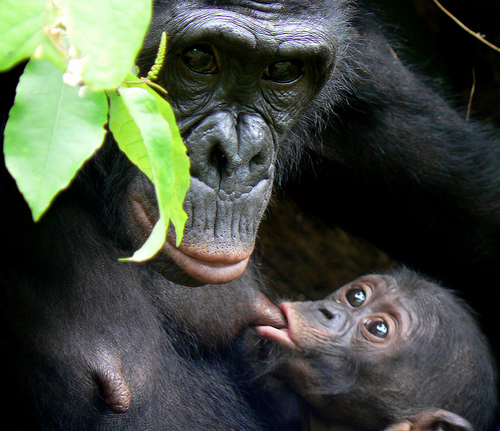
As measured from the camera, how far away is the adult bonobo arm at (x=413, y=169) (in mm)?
2566

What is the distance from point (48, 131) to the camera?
0.74 m

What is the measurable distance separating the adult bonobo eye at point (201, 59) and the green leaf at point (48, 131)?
28.1 inches

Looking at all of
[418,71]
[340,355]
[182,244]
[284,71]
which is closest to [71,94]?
[182,244]

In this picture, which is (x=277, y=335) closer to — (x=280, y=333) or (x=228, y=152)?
(x=280, y=333)

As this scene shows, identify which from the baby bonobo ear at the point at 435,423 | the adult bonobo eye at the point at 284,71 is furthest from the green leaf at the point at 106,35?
the baby bonobo ear at the point at 435,423

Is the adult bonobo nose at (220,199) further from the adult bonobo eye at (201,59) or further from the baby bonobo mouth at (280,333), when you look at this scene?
the baby bonobo mouth at (280,333)

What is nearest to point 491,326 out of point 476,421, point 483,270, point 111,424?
point 483,270

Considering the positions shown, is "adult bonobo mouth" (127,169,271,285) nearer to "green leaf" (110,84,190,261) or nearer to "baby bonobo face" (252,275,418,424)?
"green leaf" (110,84,190,261)

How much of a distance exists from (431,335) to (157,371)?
0.96 meters

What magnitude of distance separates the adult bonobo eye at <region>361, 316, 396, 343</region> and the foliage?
4.73ft

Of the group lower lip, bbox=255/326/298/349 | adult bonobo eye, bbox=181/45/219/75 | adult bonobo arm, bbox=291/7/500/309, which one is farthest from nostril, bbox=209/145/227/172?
adult bonobo arm, bbox=291/7/500/309

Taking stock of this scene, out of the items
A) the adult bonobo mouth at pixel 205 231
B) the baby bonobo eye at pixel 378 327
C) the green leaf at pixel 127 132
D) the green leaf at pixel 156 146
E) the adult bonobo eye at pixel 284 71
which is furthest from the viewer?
the baby bonobo eye at pixel 378 327

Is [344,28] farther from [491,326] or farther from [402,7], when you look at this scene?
[491,326]

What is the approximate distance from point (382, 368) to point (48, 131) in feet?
5.42
